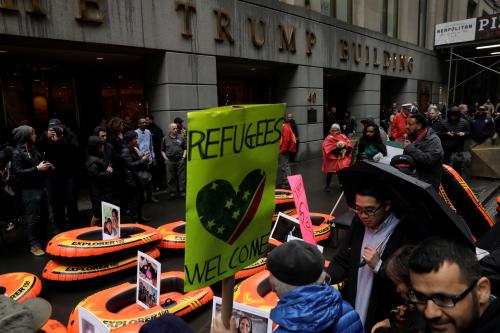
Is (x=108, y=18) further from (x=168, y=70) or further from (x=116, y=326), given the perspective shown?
(x=116, y=326)

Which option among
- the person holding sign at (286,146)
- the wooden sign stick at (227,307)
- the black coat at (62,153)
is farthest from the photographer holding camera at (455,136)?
the wooden sign stick at (227,307)

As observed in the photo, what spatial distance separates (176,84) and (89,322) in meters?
7.95

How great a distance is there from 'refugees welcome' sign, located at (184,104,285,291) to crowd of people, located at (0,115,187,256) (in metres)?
3.93

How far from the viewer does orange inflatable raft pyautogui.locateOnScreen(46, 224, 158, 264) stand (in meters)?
4.66

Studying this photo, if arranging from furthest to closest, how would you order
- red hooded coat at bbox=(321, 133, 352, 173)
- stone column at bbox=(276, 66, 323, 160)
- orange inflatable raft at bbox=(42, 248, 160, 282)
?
stone column at bbox=(276, 66, 323, 160) < red hooded coat at bbox=(321, 133, 352, 173) < orange inflatable raft at bbox=(42, 248, 160, 282)

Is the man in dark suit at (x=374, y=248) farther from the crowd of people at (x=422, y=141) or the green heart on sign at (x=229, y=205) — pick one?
the crowd of people at (x=422, y=141)

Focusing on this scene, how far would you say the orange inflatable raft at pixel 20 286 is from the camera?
3.88 meters

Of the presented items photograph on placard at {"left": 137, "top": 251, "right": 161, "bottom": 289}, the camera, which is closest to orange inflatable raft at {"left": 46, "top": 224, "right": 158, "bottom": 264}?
photograph on placard at {"left": 137, "top": 251, "right": 161, "bottom": 289}

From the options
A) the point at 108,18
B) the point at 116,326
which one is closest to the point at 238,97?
the point at 108,18

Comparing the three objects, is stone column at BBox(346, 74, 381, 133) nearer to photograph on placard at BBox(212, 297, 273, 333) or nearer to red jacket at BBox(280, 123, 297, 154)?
red jacket at BBox(280, 123, 297, 154)

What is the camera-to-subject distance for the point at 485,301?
1377 mm

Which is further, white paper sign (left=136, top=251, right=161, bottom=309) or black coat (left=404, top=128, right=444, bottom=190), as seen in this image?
black coat (left=404, top=128, right=444, bottom=190)

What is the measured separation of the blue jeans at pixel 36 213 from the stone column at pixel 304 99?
10.0 metres

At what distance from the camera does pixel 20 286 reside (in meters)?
4.03
